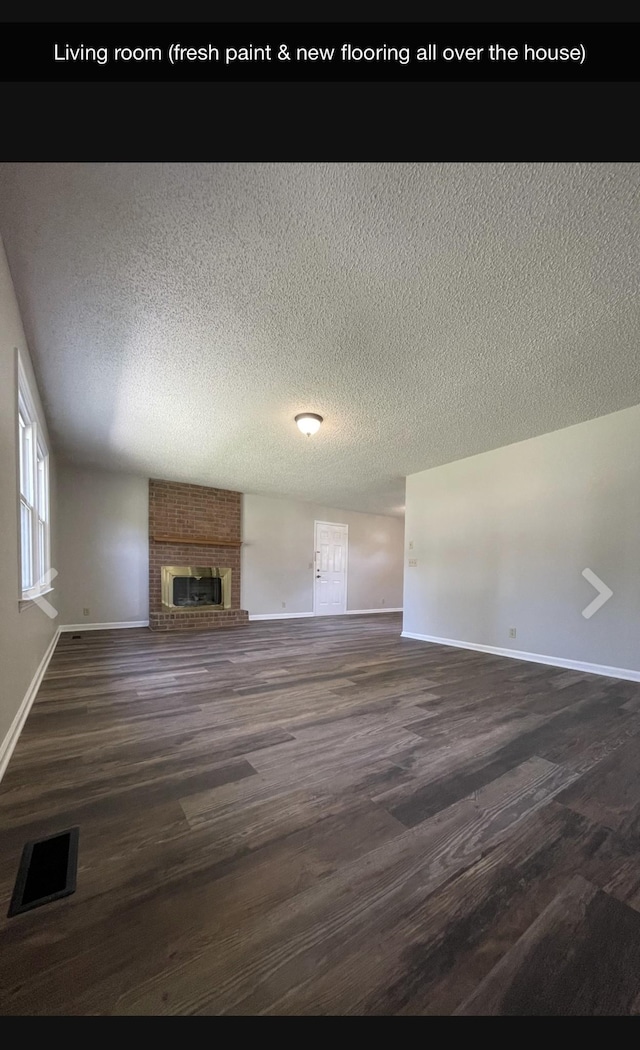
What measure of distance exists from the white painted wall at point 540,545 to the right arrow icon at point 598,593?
0.13 ft

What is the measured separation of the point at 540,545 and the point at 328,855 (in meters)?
3.72

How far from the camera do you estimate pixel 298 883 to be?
1123mm

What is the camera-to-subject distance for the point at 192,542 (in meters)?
6.27

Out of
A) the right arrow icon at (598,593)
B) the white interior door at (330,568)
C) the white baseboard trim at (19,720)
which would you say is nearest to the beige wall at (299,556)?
the white interior door at (330,568)

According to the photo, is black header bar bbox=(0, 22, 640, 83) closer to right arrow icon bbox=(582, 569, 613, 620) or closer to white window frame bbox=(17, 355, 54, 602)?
white window frame bbox=(17, 355, 54, 602)

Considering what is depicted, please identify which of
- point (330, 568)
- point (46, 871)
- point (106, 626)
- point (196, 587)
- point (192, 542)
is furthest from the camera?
point (330, 568)

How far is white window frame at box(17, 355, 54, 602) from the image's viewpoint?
102 inches

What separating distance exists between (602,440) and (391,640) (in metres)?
3.40

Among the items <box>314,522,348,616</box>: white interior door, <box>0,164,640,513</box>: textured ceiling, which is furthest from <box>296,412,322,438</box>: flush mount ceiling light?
<box>314,522,348,616</box>: white interior door

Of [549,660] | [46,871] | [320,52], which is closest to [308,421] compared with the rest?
[320,52]

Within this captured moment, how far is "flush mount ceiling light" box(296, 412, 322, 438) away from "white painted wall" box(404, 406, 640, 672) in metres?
2.36

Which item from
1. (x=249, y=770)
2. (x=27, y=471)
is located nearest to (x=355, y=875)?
(x=249, y=770)

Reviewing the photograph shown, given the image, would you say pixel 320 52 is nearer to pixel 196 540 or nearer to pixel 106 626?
pixel 196 540

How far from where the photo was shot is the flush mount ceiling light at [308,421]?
343 centimetres
